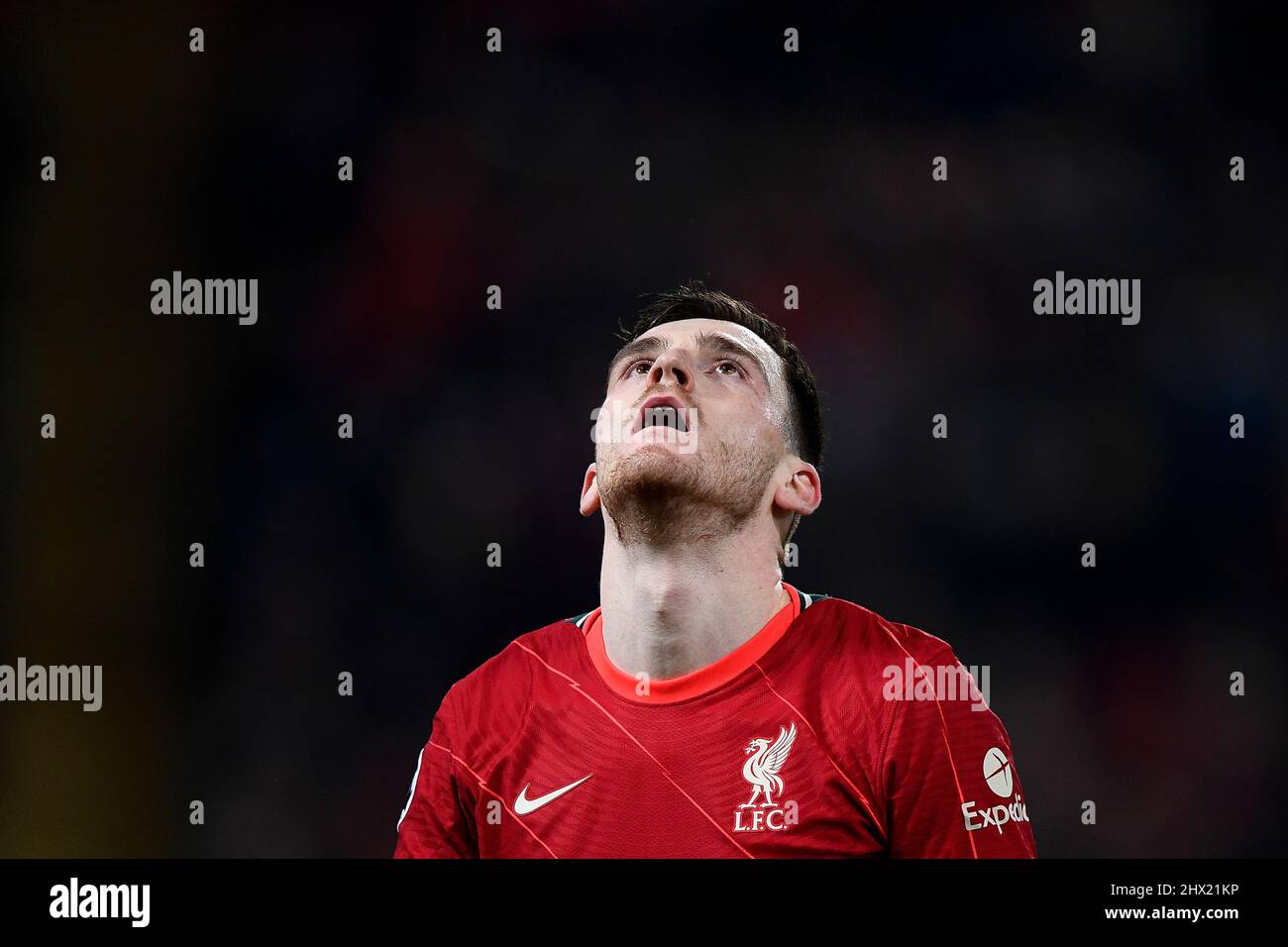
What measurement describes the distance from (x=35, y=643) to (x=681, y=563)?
3273 mm

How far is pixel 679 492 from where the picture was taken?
3.89 metres

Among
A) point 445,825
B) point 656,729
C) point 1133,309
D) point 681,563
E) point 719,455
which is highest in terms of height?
point 1133,309

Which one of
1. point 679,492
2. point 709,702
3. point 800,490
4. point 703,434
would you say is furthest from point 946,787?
point 703,434

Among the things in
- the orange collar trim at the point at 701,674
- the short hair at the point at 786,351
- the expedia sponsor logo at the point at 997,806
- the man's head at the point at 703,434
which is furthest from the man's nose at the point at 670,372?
the expedia sponsor logo at the point at 997,806

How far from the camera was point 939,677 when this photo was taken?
387 centimetres

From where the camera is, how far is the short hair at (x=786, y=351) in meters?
4.46

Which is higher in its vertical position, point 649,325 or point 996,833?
point 649,325

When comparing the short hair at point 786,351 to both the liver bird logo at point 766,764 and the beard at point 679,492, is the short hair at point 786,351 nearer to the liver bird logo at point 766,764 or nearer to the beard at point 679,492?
the beard at point 679,492

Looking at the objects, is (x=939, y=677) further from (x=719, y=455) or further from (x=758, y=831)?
(x=719, y=455)

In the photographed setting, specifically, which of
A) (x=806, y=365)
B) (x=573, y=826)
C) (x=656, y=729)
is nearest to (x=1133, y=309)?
(x=806, y=365)

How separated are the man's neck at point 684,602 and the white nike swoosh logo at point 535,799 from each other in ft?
1.38

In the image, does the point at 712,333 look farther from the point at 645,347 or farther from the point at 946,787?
the point at 946,787

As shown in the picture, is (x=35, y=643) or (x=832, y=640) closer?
(x=832, y=640)

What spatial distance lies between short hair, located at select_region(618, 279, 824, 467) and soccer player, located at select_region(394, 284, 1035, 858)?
3.7 inches
